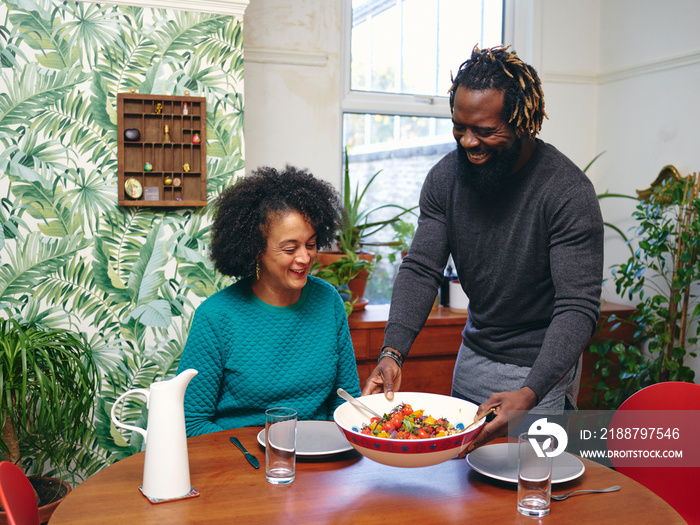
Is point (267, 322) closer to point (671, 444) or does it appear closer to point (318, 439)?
point (318, 439)

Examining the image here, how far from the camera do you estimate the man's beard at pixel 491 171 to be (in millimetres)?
1623

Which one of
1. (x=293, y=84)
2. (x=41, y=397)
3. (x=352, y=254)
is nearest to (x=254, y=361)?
(x=41, y=397)

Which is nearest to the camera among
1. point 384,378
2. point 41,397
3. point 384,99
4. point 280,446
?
point 280,446

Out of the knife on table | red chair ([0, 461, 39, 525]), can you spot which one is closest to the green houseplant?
the knife on table

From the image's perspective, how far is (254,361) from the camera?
5.54 feet

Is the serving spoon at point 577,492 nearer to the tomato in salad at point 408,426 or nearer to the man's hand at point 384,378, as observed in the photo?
the tomato in salad at point 408,426

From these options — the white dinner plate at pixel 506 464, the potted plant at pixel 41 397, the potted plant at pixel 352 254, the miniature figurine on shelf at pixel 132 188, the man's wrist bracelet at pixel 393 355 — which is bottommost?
the potted plant at pixel 41 397

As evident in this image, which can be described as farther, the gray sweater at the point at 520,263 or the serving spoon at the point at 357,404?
the gray sweater at the point at 520,263

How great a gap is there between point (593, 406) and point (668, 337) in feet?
1.76

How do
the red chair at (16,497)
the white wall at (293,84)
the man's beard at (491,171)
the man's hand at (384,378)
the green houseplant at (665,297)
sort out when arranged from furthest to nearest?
the white wall at (293,84)
the green houseplant at (665,297)
the man's beard at (491,171)
the man's hand at (384,378)
the red chair at (16,497)

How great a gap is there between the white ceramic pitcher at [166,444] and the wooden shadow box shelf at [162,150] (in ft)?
4.59

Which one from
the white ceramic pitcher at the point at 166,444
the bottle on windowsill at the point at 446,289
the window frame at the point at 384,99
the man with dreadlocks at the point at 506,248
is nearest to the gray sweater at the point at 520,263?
the man with dreadlocks at the point at 506,248

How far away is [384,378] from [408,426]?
0.29 metres

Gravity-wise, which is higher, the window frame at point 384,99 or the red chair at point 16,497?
the window frame at point 384,99
